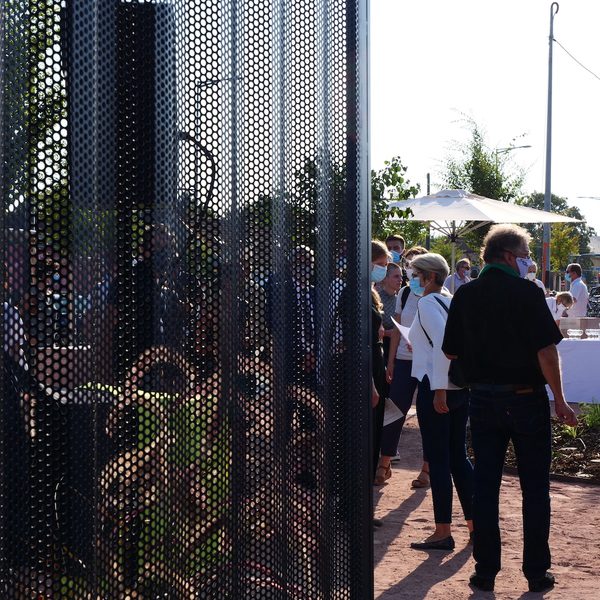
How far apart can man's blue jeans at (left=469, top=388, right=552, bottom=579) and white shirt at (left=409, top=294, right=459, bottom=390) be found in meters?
0.53

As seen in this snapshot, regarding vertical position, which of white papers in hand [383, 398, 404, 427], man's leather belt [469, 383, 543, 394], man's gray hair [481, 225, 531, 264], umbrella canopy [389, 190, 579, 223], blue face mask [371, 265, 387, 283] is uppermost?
umbrella canopy [389, 190, 579, 223]

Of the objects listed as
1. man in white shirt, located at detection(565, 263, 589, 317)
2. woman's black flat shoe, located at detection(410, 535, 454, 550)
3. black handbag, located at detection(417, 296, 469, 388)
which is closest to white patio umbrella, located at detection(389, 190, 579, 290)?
man in white shirt, located at detection(565, 263, 589, 317)

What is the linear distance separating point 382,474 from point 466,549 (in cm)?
199

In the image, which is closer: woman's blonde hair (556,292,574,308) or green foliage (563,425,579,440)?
green foliage (563,425,579,440)

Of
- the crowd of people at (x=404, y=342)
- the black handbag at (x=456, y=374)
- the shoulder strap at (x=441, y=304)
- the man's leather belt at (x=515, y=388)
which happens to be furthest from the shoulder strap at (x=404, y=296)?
the man's leather belt at (x=515, y=388)

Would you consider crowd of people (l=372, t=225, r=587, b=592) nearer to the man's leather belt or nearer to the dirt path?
the man's leather belt

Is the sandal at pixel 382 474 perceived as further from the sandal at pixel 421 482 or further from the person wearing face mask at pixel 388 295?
the person wearing face mask at pixel 388 295

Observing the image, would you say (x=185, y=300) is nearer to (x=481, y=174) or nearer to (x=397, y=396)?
(x=397, y=396)

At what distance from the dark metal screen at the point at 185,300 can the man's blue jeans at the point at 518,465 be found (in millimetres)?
2070

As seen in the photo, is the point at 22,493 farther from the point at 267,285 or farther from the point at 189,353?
the point at 267,285

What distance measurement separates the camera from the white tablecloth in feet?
42.7

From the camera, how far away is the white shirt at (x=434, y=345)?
19.2 feet

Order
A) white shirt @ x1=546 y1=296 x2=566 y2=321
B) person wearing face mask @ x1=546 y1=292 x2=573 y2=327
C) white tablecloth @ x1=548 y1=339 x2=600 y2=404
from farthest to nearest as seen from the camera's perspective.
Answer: person wearing face mask @ x1=546 y1=292 x2=573 y2=327
white shirt @ x1=546 y1=296 x2=566 y2=321
white tablecloth @ x1=548 y1=339 x2=600 y2=404

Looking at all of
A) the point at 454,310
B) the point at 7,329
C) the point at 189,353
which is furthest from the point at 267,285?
the point at 454,310
